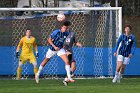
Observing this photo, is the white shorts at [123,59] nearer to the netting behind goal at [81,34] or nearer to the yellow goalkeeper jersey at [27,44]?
the netting behind goal at [81,34]

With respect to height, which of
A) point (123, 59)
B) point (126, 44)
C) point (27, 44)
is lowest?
point (123, 59)

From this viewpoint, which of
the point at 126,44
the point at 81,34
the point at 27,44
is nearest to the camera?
the point at 126,44

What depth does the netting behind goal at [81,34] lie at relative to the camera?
88.6ft

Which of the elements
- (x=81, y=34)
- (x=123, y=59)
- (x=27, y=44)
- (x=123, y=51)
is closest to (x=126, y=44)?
(x=123, y=51)

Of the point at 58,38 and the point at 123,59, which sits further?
the point at 123,59

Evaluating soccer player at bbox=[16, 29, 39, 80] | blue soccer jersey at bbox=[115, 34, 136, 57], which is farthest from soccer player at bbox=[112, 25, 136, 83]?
soccer player at bbox=[16, 29, 39, 80]

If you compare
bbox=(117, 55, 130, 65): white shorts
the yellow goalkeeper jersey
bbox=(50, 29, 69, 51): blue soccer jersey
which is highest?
bbox=(50, 29, 69, 51): blue soccer jersey

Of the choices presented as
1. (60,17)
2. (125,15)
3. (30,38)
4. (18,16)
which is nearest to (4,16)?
(18,16)

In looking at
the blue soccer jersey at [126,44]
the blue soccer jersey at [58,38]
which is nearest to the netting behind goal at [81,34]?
the blue soccer jersey at [126,44]

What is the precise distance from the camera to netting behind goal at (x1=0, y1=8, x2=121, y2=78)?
2702 cm

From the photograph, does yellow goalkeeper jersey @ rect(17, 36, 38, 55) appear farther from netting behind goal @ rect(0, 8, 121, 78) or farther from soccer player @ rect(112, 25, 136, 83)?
soccer player @ rect(112, 25, 136, 83)

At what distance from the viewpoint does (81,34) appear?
94.7 feet

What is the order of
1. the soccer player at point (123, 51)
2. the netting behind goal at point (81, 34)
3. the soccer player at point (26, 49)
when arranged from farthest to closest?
the netting behind goal at point (81, 34)
the soccer player at point (26, 49)
the soccer player at point (123, 51)

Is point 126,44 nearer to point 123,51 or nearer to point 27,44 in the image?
point 123,51
